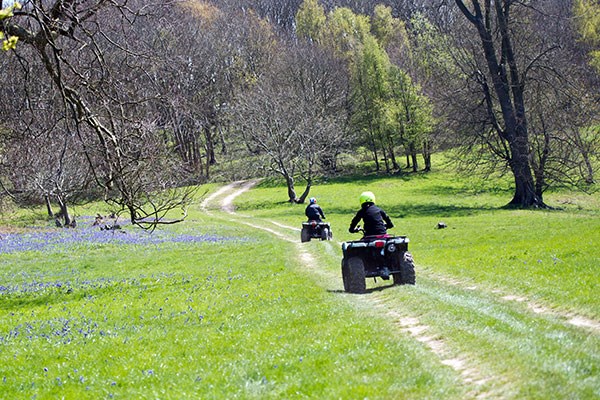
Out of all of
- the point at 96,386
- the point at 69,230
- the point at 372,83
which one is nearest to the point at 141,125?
the point at 96,386

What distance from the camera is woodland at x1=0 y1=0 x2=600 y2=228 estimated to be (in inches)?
519

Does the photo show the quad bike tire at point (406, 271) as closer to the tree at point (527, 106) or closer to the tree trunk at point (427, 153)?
the tree at point (527, 106)

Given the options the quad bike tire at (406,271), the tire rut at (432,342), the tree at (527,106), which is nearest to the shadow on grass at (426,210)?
the tree at (527,106)

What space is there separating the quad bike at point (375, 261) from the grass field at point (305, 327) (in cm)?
38

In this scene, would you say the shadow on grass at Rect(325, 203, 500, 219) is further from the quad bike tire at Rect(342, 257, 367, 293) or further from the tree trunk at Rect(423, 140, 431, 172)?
the quad bike tire at Rect(342, 257, 367, 293)

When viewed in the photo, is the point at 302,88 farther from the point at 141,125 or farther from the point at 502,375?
the point at 502,375

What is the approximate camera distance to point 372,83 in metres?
71.1

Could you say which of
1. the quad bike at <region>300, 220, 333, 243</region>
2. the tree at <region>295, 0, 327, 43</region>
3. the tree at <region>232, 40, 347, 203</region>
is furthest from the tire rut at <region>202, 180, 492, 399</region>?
the tree at <region>295, 0, 327, 43</region>

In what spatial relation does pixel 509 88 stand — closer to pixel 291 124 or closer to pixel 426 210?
pixel 426 210

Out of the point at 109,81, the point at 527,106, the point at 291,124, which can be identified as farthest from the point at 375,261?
the point at 291,124

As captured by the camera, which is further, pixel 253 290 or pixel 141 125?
pixel 253 290

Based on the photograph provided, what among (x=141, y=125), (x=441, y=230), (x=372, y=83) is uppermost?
(x=372, y=83)

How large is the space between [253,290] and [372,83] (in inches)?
2329

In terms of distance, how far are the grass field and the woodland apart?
273 centimetres
